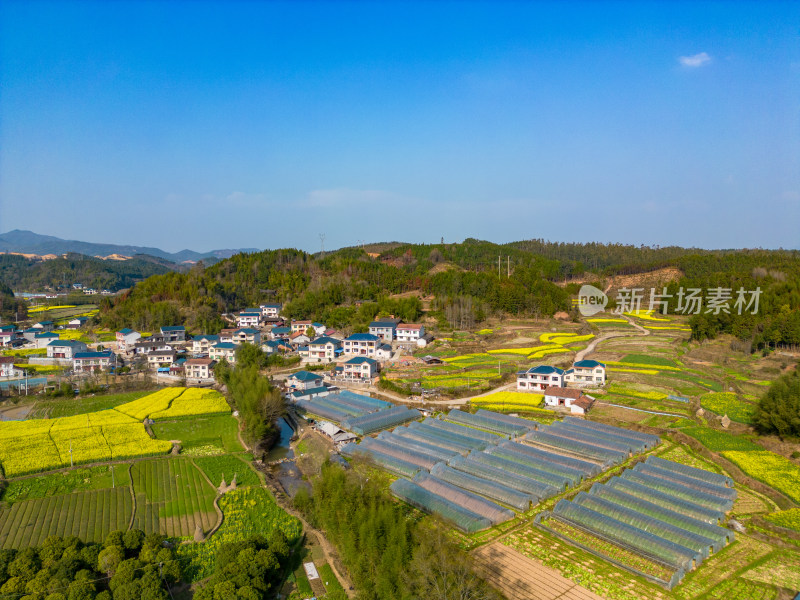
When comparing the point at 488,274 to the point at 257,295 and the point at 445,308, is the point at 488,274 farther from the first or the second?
the point at 257,295

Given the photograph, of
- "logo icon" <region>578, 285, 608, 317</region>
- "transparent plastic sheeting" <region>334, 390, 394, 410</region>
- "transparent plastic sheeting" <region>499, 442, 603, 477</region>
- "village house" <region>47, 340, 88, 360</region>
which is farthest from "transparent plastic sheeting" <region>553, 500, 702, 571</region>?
"logo icon" <region>578, 285, 608, 317</region>

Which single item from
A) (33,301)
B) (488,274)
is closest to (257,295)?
(488,274)

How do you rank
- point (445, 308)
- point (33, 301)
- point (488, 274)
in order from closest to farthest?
1. point (445, 308)
2. point (488, 274)
3. point (33, 301)

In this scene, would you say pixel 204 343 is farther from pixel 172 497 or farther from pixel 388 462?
pixel 388 462

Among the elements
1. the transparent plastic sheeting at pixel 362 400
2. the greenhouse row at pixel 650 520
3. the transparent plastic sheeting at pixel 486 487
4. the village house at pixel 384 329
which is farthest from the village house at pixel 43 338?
the greenhouse row at pixel 650 520

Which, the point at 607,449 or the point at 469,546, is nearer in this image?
the point at 469,546

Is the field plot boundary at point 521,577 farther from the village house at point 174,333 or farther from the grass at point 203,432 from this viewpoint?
the village house at point 174,333

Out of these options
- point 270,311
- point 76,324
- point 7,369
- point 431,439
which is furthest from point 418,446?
point 76,324
